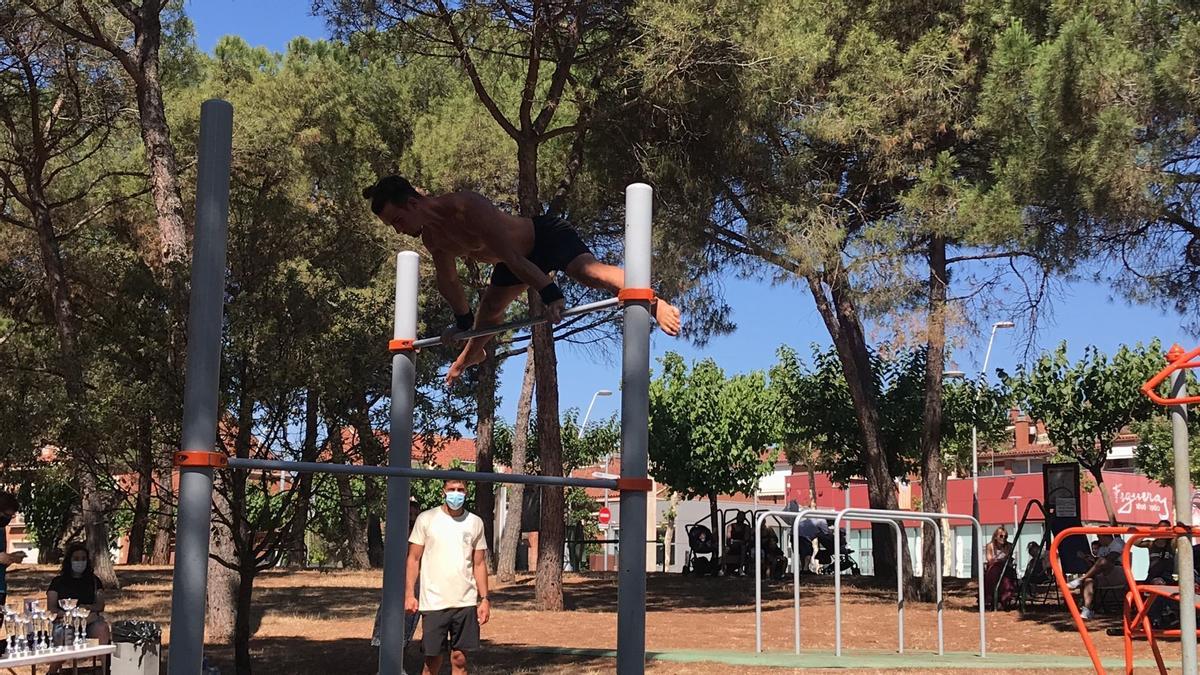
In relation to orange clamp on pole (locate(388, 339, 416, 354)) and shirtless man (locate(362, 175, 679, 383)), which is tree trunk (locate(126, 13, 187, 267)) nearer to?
orange clamp on pole (locate(388, 339, 416, 354))

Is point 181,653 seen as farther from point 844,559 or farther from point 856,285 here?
point 844,559

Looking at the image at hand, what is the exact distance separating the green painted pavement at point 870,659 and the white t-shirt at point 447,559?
333cm

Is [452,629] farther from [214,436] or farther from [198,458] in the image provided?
[198,458]

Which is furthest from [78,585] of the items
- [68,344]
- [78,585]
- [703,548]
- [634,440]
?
[703,548]

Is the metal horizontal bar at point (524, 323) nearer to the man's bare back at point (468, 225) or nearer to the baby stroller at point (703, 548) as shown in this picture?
the man's bare back at point (468, 225)

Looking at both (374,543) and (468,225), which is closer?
(468,225)

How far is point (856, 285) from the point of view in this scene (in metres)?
15.4

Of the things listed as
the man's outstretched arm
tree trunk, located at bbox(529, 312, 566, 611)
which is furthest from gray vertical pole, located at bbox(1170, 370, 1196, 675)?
tree trunk, located at bbox(529, 312, 566, 611)

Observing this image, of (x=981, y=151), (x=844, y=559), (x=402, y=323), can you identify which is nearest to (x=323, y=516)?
(x=402, y=323)

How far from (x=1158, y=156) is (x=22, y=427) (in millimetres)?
12101

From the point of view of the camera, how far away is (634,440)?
438 centimetres

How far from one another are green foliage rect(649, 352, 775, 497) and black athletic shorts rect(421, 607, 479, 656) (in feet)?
59.6

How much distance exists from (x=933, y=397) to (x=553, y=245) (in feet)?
43.6

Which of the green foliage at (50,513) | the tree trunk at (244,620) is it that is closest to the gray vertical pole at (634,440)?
the tree trunk at (244,620)
